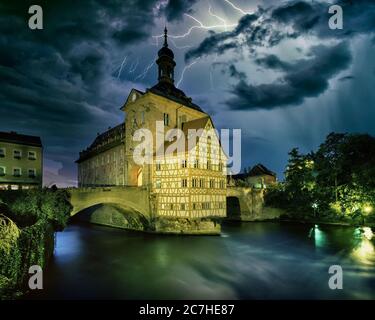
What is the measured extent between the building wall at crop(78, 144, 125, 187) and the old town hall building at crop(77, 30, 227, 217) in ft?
0.94

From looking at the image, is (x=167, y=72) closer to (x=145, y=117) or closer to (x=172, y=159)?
(x=145, y=117)

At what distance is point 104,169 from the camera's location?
4025 centimetres

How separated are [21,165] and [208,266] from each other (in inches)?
1110

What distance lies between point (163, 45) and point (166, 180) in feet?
69.4

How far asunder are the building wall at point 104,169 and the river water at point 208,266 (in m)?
10.3

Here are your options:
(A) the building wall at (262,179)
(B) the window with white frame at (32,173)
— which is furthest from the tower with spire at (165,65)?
(A) the building wall at (262,179)

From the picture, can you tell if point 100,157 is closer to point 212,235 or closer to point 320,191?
point 212,235

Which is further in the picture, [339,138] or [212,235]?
[339,138]

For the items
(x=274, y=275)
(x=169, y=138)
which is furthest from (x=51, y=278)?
(x=169, y=138)

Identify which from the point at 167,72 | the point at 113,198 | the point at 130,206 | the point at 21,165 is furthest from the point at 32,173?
the point at 167,72

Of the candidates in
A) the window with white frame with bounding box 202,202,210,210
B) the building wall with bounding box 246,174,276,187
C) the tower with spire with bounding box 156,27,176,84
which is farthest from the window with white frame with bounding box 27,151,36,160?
the building wall with bounding box 246,174,276,187

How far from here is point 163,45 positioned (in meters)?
35.7

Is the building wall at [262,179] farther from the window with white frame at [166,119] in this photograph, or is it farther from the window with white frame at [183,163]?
the window with white frame at [183,163]

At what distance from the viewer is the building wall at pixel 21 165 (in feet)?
99.3
